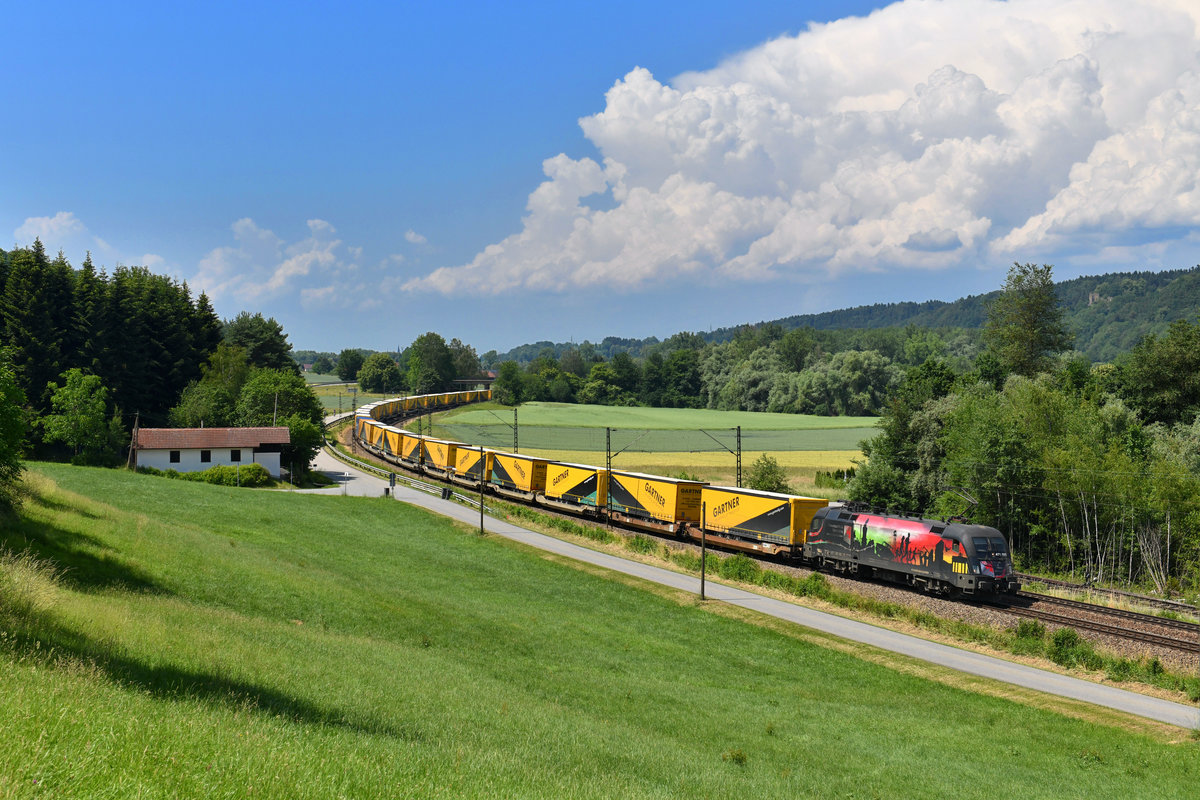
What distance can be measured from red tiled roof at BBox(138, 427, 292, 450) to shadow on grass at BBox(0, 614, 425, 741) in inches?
2384

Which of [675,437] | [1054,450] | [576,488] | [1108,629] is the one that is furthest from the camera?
[675,437]

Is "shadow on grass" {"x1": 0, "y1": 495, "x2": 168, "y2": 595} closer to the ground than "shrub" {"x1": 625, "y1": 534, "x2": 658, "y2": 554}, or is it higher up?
higher up

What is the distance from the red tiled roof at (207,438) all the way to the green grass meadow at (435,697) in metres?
36.2

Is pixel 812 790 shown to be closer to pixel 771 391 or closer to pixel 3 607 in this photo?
pixel 3 607

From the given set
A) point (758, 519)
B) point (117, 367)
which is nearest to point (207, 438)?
point (117, 367)

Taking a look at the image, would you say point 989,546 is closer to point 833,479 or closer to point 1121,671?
point 1121,671

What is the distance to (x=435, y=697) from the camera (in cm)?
1453

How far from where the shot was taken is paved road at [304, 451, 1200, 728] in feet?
74.7

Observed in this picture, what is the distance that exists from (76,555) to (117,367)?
66355 millimetres

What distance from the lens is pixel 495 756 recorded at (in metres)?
A: 10.5

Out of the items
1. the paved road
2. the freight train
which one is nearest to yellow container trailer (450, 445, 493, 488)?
the freight train

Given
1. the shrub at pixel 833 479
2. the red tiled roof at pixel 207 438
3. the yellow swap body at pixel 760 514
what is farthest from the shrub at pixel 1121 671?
the red tiled roof at pixel 207 438

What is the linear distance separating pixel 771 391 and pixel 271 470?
10963cm

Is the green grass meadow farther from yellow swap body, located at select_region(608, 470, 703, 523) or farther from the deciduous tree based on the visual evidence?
the deciduous tree
